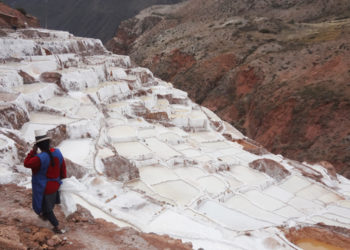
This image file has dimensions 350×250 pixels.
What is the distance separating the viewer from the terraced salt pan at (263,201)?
34.4 feet

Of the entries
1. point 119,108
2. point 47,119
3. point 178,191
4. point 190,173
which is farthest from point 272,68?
point 47,119

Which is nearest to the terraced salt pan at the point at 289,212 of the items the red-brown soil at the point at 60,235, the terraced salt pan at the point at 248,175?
the terraced salt pan at the point at 248,175

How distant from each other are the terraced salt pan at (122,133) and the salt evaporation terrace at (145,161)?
1.7 inches

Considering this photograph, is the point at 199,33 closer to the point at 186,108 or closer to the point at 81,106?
the point at 186,108

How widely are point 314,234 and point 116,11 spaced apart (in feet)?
278

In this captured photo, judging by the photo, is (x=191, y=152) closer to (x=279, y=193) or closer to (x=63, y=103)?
(x=279, y=193)

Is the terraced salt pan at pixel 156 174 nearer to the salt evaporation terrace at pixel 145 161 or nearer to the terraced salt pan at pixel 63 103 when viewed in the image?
the salt evaporation terrace at pixel 145 161

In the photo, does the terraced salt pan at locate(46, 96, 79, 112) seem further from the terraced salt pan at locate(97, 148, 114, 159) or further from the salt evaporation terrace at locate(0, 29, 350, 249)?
the terraced salt pan at locate(97, 148, 114, 159)

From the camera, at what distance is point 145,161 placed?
10914 mm

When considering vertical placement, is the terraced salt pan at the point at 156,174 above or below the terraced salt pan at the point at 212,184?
above

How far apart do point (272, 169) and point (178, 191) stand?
5279mm

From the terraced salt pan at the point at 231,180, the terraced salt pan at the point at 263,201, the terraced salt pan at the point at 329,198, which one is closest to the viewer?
the terraced salt pan at the point at 263,201

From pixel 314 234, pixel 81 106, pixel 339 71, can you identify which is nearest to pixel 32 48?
pixel 81 106

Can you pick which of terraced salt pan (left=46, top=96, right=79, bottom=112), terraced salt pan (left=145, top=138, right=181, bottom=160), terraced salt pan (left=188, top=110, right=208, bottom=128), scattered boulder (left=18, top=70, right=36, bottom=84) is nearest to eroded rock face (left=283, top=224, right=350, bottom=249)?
terraced salt pan (left=145, top=138, right=181, bottom=160)
